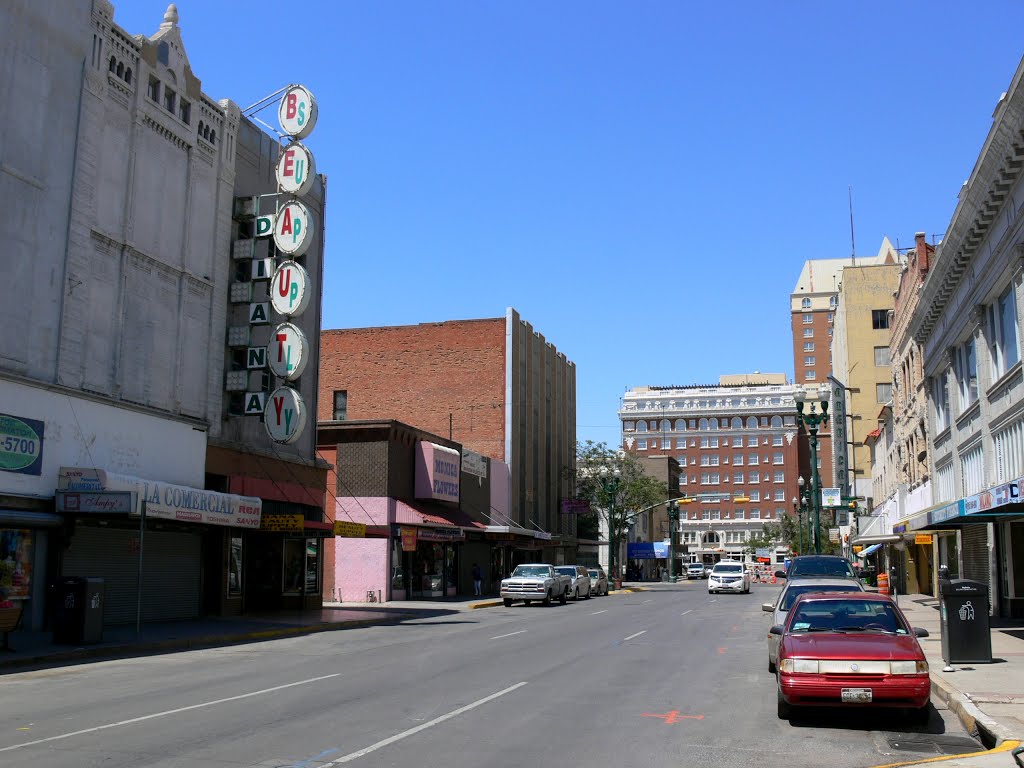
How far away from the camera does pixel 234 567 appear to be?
95.7ft

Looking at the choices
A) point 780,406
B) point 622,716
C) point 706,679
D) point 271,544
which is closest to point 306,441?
point 271,544

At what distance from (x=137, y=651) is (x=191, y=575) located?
26.8 feet

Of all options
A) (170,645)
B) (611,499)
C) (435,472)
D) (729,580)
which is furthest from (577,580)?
(170,645)

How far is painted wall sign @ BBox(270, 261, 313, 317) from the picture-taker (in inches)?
1146

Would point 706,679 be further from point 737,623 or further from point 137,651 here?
point 737,623

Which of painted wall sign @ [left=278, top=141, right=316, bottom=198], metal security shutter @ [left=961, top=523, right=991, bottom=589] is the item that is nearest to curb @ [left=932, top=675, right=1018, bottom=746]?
metal security shutter @ [left=961, top=523, right=991, bottom=589]

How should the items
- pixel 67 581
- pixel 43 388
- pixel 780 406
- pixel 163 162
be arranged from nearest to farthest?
1. pixel 67 581
2. pixel 43 388
3. pixel 163 162
4. pixel 780 406

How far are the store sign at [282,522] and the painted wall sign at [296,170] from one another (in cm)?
1007

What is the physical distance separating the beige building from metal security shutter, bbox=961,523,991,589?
36225mm

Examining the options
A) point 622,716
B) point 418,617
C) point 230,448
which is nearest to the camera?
point 622,716

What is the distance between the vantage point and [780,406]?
142500 millimetres

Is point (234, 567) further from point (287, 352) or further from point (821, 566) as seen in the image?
point (821, 566)

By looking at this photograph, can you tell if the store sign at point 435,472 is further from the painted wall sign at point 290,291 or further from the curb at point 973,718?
the curb at point 973,718

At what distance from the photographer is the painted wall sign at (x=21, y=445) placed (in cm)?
2067
